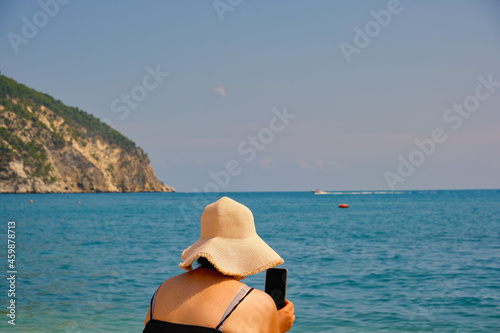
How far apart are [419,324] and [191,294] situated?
9.19m

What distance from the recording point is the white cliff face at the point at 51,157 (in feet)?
360

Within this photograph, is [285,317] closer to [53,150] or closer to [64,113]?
[53,150]

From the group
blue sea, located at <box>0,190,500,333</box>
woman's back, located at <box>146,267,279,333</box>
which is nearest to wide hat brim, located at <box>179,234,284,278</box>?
woman's back, located at <box>146,267,279,333</box>

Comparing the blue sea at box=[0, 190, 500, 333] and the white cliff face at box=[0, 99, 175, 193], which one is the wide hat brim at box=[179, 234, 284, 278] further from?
the white cliff face at box=[0, 99, 175, 193]

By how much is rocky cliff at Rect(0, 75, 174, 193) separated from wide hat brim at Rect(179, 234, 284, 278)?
11412cm

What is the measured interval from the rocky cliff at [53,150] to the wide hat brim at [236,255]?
374 ft

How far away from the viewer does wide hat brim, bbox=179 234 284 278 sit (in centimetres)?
250

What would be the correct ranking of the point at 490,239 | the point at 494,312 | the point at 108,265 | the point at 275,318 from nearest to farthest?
the point at 275,318 → the point at 494,312 → the point at 108,265 → the point at 490,239

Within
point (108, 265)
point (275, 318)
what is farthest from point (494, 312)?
point (108, 265)


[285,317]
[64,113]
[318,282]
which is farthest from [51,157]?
[285,317]

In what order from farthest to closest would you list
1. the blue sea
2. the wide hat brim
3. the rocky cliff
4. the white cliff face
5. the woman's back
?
the rocky cliff
the white cliff face
the blue sea
the wide hat brim
the woman's back

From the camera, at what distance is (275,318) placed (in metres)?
2.52

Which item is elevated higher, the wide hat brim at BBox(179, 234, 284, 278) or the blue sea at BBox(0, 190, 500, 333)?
the wide hat brim at BBox(179, 234, 284, 278)

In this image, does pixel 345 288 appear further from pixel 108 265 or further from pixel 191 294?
pixel 191 294
